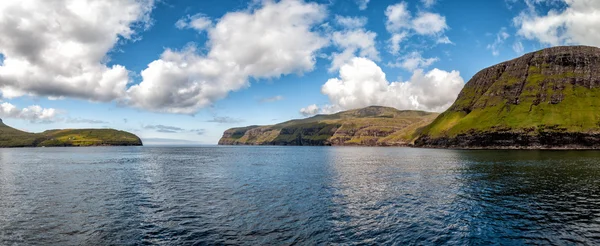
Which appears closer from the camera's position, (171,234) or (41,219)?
(171,234)

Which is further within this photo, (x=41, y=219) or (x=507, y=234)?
(x=41, y=219)

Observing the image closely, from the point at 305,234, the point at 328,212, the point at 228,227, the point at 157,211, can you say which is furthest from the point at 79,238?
the point at 328,212

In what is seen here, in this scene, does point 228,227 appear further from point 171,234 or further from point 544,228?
point 544,228

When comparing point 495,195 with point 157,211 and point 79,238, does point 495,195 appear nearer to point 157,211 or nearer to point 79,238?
point 157,211

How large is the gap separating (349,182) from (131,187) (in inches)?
1645

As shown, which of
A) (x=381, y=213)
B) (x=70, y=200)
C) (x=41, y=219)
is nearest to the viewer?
(x=41, y=219)

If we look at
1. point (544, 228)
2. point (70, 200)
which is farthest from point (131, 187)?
point (544, 228)

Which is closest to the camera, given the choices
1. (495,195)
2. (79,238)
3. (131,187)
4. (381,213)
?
(79,238)

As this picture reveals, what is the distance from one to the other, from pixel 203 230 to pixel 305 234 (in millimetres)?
9916

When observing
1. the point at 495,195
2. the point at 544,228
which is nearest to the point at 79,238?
the point at 544,228

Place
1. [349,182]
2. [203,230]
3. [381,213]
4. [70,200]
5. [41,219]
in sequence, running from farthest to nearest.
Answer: [349,182], [70,200], [381,213], [41,219], [203,230]

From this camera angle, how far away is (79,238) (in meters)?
27.0

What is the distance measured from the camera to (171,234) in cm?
2820

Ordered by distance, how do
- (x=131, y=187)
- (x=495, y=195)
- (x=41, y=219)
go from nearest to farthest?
(x=41, y=219) < (x=495, y=195) < (x=131, y=187)
